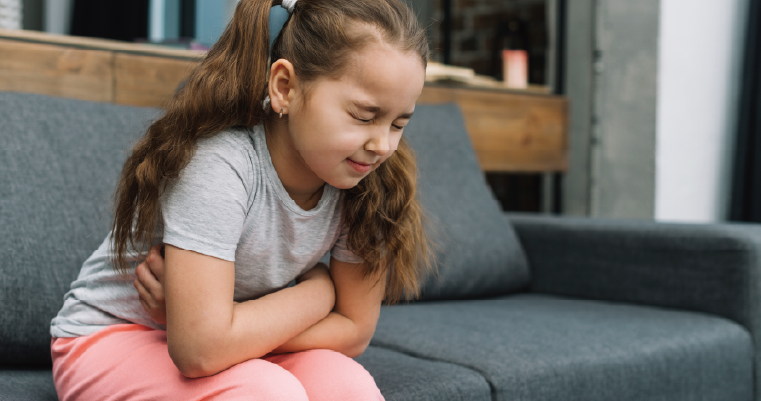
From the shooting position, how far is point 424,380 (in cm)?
90

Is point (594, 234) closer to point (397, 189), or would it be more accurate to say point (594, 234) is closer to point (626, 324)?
point (626, 324)

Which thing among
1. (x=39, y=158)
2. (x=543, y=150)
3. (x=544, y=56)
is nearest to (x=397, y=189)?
(x=39, y=158)

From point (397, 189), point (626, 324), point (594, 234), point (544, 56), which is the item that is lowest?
point (626, 324)

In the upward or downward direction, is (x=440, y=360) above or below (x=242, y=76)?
below

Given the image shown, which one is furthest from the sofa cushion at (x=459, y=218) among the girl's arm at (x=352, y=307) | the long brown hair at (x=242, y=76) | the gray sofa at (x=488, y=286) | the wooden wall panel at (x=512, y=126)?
the long brown hair at (x=242, y=76)

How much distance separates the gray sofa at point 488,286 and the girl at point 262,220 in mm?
128

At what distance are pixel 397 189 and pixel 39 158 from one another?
57 centimetres

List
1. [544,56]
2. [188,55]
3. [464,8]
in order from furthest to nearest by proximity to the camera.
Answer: [464,8], [544,56], [188,55]

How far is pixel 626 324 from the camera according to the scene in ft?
4.17

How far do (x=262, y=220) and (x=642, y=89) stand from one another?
78.8 inches

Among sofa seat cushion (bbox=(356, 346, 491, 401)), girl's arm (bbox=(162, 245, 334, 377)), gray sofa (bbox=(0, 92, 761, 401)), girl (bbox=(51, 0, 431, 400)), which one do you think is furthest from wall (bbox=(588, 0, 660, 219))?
girl's arm (bbox=(162, 245, 334, 377))

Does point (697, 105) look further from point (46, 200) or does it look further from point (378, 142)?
point (46, 200)

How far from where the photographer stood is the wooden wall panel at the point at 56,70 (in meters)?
1.26

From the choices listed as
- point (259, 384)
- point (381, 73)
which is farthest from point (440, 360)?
point (381, 73)
